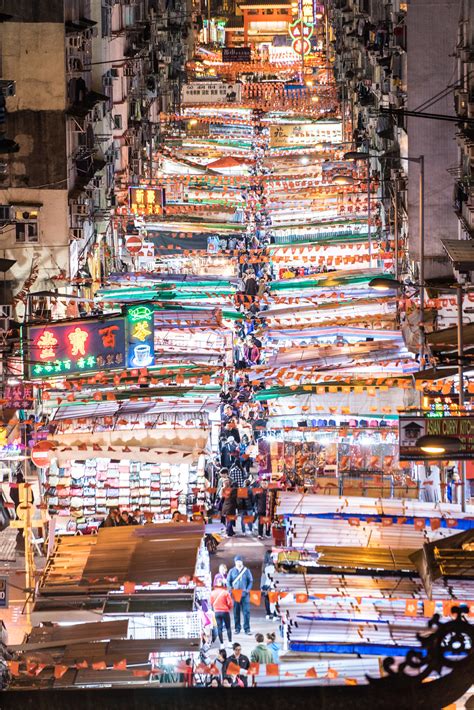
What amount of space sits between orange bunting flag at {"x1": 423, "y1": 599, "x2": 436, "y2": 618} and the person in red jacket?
16.7 ft

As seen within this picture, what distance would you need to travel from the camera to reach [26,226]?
29.9 metres

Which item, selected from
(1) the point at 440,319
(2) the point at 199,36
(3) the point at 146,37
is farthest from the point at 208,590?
(2) the point at 199,36

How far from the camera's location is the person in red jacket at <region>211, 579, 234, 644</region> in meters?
18.2

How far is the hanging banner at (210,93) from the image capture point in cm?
7469

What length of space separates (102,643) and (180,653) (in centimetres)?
99

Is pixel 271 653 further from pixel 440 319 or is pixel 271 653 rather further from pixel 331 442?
pixel 440 319

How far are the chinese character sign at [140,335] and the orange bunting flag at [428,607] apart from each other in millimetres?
9336

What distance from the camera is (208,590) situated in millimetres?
18312

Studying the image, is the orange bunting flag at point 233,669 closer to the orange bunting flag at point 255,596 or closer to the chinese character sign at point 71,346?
the orange bunting flag at point 255,596

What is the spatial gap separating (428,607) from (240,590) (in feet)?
17.6

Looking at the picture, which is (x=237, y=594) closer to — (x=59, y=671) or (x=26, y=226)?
(x=59, y=671)

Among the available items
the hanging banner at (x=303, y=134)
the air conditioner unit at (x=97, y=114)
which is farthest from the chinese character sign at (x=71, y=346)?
the hanging banner at (x=303, y=134)

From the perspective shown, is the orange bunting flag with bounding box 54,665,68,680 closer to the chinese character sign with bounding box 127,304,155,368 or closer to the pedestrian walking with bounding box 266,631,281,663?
the pedestrian walking with bounding box 266,631,281,663

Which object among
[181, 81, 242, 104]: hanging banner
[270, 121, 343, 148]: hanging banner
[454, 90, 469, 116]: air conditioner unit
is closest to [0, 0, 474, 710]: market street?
[454, 90, 469, 116]: air conditioner unit
